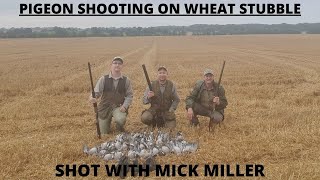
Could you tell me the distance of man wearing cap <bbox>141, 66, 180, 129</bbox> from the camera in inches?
347

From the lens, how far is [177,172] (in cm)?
624

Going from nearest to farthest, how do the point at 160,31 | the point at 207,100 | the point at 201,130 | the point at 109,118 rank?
the point at 201,130 < the point at 109,118 < the point at 207,100 < the point at 160,31

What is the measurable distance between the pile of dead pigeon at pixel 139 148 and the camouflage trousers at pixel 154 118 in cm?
122

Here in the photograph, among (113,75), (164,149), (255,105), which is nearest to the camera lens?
(164,149)

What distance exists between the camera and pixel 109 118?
344 inches


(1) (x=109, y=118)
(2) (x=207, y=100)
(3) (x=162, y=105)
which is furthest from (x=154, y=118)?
(2) (x=207, y=100)

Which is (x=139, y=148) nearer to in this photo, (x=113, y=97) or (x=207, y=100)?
(x=113, y=97)

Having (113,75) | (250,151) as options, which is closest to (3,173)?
(113,75)

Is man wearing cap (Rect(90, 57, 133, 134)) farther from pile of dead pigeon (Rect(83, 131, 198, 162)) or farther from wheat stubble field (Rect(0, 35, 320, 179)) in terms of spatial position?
pile of dead pigeon (Rect(83, 131, 198, 162))

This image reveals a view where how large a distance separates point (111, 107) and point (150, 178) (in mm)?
3099

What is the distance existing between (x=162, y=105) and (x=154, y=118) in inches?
12.6

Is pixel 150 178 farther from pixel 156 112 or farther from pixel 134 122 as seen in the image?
pixel 134 122

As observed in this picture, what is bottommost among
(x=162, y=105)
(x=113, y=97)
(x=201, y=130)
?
(x=201, y=130)

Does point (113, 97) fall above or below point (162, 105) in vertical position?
above
